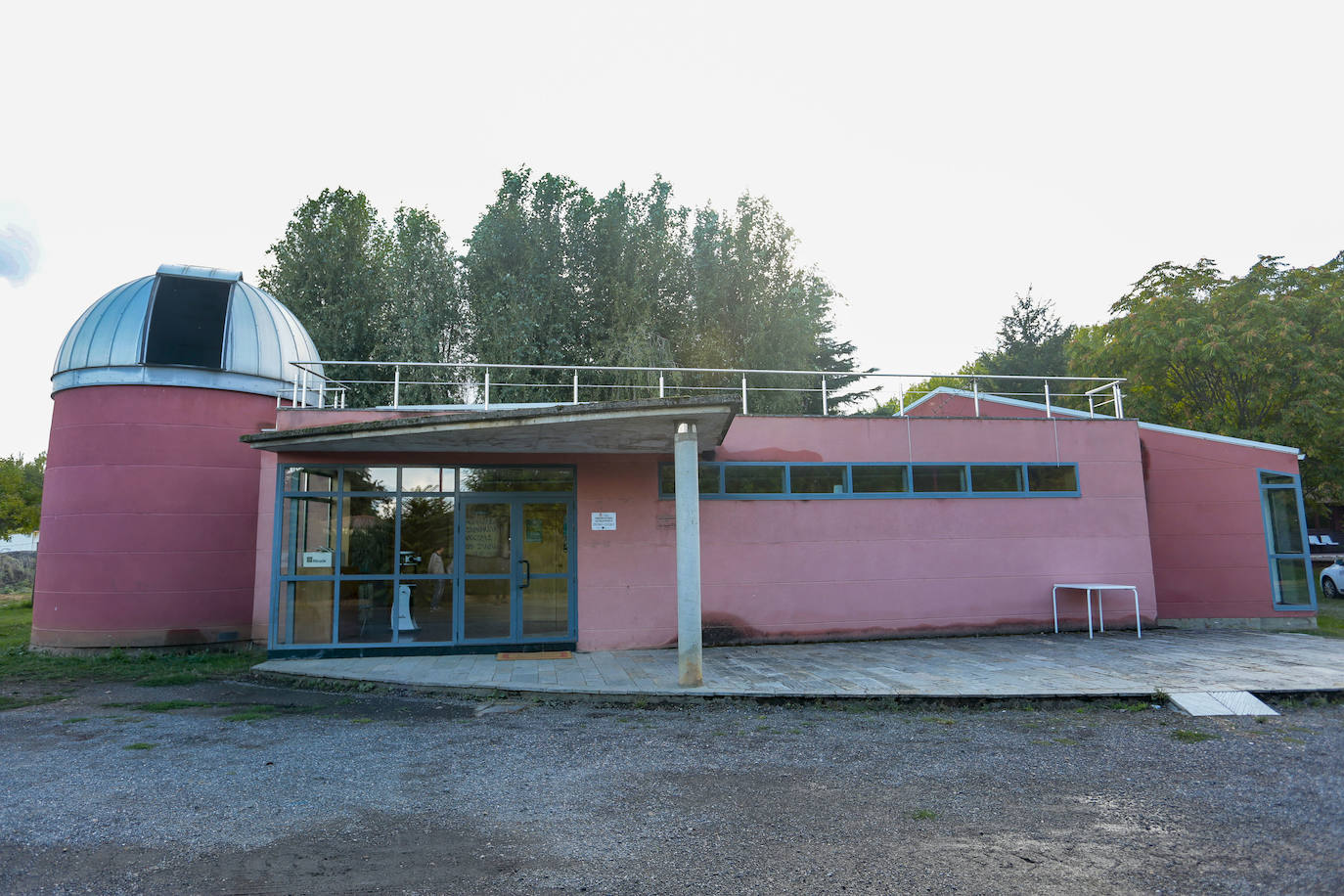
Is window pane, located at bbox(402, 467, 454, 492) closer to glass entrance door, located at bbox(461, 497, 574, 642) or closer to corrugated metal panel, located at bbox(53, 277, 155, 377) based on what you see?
glass entrance door, located at bbox(461, 497, 574, 642)

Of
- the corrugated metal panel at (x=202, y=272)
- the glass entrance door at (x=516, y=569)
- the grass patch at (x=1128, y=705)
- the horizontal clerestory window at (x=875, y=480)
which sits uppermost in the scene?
the corrugated metal panel at (x=202, y=272)

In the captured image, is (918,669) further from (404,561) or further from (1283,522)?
(1283,522)

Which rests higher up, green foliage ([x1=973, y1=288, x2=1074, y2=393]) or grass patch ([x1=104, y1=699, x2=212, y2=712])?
green foliage ([x1=973, y1=288, x2=1074, y2=393])

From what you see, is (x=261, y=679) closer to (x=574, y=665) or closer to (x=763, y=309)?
(x=574, y=665)

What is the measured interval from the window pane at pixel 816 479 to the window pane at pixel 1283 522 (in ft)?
25.0

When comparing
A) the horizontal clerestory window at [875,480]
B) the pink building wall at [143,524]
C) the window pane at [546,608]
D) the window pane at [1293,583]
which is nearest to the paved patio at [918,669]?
the window pane at [546,608]

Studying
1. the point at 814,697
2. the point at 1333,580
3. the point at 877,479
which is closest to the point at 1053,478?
the point at 877,479

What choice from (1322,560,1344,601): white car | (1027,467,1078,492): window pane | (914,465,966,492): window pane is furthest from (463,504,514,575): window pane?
(1322,560,1344,601): white car

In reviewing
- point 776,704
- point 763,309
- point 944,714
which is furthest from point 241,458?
point 763,309

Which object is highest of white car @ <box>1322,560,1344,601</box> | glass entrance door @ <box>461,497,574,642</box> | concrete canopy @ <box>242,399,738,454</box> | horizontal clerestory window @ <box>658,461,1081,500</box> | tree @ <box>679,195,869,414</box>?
tree @ <box>679,195,869,414</box>

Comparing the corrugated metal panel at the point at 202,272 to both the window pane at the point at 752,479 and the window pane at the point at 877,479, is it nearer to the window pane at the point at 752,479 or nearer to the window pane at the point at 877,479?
the window pane at the point at 752,479

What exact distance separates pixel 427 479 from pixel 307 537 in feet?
5.70

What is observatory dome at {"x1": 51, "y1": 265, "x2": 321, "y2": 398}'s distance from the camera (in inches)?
485

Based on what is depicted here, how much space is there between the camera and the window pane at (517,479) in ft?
35.2
